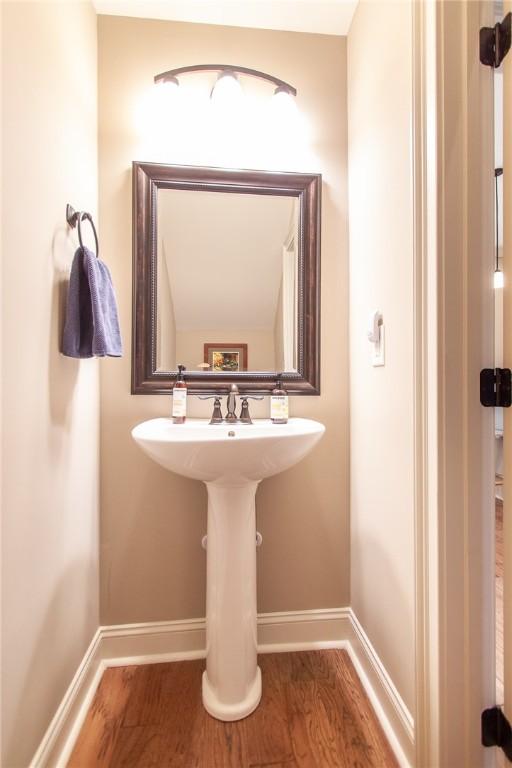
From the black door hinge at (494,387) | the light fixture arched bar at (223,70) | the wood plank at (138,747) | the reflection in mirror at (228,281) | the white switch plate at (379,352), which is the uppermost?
the light fixture arched bar at (223,70)

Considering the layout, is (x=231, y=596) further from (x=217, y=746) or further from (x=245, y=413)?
(x=245, y=413)

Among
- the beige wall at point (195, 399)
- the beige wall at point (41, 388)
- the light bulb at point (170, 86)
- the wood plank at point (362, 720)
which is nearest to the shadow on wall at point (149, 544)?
the beige wall at point (195, 399)

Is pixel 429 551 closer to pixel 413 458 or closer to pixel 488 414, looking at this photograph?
pixel 413 458

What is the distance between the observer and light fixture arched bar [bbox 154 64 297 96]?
1276 mm

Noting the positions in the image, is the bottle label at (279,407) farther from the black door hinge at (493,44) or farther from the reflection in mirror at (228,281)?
the black door hinge at (493,44)

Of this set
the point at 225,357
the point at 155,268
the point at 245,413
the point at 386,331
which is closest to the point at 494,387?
the point at 386,331

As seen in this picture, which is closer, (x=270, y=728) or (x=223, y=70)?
(x=270, y=728)

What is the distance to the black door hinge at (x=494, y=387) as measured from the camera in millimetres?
779

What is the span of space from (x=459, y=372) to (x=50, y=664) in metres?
1.24

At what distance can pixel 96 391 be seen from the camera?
127 cm

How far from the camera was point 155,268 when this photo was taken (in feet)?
4.37

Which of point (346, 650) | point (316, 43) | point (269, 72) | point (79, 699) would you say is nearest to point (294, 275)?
point (269, 72)

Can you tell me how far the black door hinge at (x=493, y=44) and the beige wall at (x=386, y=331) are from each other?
0.16 metres

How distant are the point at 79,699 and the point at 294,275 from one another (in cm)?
157
